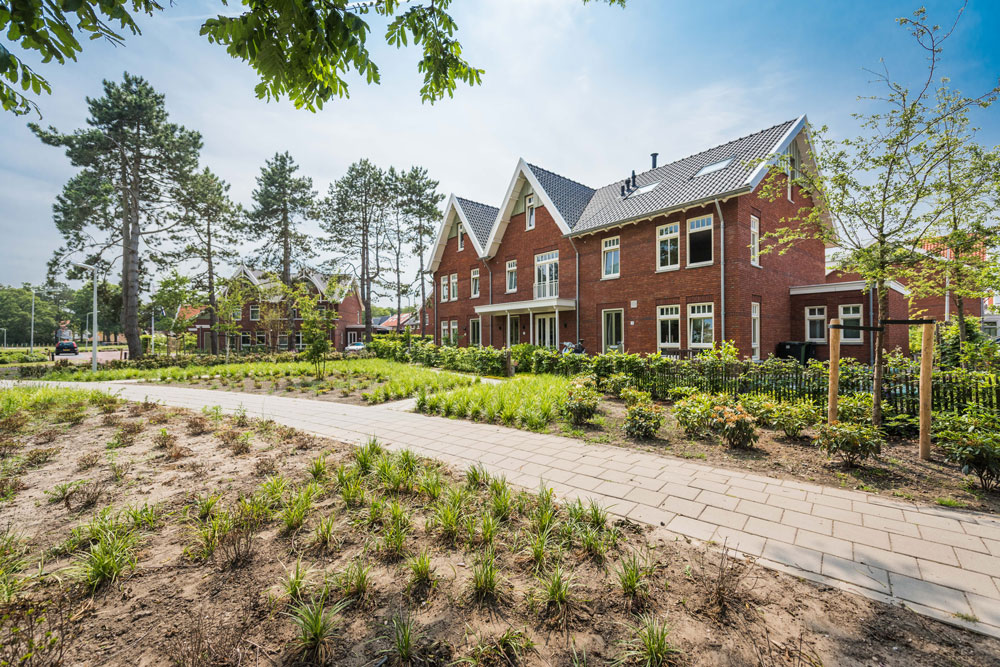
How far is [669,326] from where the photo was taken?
15.0 m

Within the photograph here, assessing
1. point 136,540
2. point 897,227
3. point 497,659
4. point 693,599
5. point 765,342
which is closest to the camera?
point 497,659

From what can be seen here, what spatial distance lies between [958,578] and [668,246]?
543 inches

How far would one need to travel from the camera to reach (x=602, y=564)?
9.21 ft

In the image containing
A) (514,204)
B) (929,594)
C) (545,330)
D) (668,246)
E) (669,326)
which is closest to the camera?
(929,594)

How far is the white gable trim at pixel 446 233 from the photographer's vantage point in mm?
23062

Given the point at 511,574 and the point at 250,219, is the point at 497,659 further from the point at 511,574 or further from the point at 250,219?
the point at 250,219

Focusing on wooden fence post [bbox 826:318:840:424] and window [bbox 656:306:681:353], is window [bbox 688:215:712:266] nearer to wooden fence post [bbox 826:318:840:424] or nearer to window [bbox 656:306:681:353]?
window [bbox 656:306:681:353]

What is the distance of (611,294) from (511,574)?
15.2 metres

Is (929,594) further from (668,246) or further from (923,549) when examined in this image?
(668,246)

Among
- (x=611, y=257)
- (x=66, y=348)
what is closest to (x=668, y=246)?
(x=611, y=257)

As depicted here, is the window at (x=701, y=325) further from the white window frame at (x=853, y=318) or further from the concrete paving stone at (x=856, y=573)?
the concrete paving stone at (x=856, y=573)

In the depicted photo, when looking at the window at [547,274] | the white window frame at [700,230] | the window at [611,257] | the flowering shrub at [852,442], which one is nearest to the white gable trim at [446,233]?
the window at [547,274]

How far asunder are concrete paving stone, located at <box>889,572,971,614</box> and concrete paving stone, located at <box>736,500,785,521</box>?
2.99 feet

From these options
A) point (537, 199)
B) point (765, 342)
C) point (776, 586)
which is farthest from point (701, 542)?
point (537, 199)
